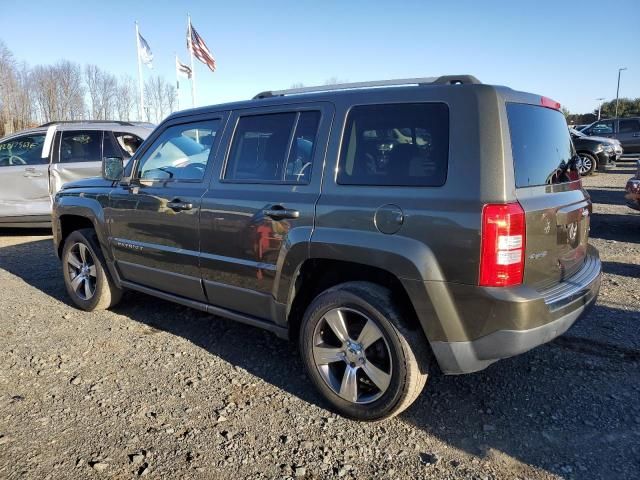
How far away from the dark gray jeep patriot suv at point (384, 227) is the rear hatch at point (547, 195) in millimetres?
14

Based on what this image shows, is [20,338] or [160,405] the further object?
[20,338]

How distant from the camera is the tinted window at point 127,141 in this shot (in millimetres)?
8453

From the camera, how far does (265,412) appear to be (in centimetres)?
304

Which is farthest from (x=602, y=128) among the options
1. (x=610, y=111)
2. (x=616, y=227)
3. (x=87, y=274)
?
(x=610, y=111)

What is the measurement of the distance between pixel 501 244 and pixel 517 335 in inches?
17.9

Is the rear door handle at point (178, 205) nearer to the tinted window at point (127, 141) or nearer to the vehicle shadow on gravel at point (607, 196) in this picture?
the tinted window at point (127, 141)

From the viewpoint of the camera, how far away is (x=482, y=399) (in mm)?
3135

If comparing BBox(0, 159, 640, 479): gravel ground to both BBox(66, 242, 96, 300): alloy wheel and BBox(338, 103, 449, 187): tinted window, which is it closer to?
BBox(66, 242, 96, 300): alloy wheel

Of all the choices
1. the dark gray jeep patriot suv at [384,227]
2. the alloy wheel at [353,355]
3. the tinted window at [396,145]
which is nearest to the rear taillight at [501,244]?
the dark gray jeep patriot suv at [384,227]

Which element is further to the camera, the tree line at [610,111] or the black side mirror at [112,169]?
the tree line at [610,111]

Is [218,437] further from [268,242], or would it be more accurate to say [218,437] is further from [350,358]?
[268,242]

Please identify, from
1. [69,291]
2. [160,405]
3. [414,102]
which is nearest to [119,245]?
[69,291]

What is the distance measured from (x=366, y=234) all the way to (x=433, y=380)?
131 cm

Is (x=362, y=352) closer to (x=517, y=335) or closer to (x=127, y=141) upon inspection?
(x=517, y=335)
